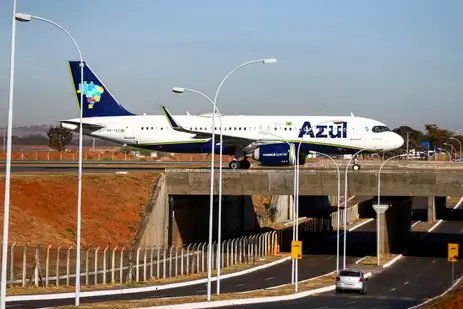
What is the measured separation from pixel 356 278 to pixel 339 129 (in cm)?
2839

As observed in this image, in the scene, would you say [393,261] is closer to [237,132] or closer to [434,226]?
[237,132]

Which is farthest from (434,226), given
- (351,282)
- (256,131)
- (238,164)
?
(351,282)

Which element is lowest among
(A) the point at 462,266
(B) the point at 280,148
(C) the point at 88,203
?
(A) the point at 462,266

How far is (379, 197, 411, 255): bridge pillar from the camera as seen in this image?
77875 millimetres

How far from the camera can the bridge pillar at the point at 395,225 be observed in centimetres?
7788

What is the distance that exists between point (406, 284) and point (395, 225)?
86.7ft

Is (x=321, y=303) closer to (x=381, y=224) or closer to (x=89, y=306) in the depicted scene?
(x=89, y=306)

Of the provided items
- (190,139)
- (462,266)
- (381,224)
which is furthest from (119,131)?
(462,266)

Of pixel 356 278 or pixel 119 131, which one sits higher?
pixel 119 131

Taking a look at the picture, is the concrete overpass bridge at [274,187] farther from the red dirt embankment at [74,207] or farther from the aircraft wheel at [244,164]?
the aircraft wheel at [244,164]

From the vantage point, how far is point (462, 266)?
6850cm

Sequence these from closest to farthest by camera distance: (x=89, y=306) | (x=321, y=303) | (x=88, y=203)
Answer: (x=89, y=306) < (x=321, y=303) < (x=88, y=203)

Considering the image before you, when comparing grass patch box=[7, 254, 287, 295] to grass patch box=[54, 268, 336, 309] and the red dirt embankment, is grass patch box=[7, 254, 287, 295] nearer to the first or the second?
grass patch box=[54, 268, 336, 309]

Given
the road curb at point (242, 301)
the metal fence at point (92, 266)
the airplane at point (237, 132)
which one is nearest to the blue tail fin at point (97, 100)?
the airplane at point (237, 132)
